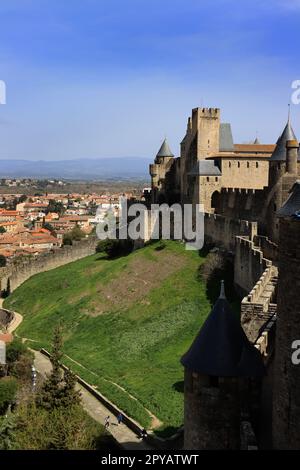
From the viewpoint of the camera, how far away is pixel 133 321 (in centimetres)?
2955

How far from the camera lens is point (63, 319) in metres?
33.7

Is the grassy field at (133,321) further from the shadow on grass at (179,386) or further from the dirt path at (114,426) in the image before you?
the dirt path at (114,426)

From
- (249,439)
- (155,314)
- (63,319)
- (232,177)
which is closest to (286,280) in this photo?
(249,439)

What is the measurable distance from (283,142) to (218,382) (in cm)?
2063

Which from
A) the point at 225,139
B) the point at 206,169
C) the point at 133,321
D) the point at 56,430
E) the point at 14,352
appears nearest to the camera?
the point at 56,430

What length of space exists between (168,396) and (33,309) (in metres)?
23.5

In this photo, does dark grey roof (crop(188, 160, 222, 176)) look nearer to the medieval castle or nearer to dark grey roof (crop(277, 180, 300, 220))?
the medieval castle

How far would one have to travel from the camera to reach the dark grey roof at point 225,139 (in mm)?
42438

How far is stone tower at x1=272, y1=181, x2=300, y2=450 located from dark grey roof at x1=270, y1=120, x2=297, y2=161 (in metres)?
20.1

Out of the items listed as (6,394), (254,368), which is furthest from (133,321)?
(254,368)

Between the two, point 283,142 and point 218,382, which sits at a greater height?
point 283,142

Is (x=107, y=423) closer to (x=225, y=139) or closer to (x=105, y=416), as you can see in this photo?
(x=105, y=416)

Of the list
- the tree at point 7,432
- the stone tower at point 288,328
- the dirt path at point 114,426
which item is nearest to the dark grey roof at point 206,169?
the dirt path at point 114,426

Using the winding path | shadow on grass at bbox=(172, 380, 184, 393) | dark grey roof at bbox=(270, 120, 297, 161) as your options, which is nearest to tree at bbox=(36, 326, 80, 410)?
the winding path
